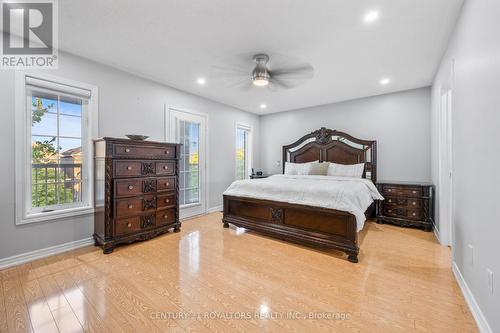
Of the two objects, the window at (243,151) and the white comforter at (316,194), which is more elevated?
the window at (243,151)

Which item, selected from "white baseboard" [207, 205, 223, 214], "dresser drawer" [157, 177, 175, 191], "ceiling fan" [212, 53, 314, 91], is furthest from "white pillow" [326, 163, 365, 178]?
"dresser drawer" [157, 177, 175, 191]

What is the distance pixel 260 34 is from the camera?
2488 mm

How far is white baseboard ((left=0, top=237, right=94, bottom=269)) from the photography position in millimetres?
2461

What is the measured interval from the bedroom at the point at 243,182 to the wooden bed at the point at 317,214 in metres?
0.03

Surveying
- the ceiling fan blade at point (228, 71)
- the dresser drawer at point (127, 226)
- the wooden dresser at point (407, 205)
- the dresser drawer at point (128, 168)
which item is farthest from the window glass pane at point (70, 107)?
the wooden dresser at point (407, 205)

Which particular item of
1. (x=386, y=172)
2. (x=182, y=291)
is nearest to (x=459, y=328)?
(x=182, y=291)

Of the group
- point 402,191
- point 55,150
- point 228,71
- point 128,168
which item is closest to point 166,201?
point 128,168

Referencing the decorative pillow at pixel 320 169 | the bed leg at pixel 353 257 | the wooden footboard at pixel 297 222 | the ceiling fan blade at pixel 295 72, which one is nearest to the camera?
the bed leg at pixel 353 257

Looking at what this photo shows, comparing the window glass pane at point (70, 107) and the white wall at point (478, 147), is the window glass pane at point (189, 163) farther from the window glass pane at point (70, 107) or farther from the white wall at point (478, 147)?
the white wall at point (478, 147)

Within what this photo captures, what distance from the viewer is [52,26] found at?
238 centimetres

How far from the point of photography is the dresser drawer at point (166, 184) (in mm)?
3467

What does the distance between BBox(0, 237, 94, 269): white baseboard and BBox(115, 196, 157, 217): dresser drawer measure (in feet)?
2.30

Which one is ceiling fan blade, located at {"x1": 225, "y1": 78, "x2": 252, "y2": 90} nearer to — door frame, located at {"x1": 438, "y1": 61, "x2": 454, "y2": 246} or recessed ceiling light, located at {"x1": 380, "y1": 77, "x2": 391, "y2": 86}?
recessed ceiling light, located at {"x1": 380, "y1": 77, "x2": 391, "y2": 86}

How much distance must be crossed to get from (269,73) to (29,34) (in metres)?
2.94
